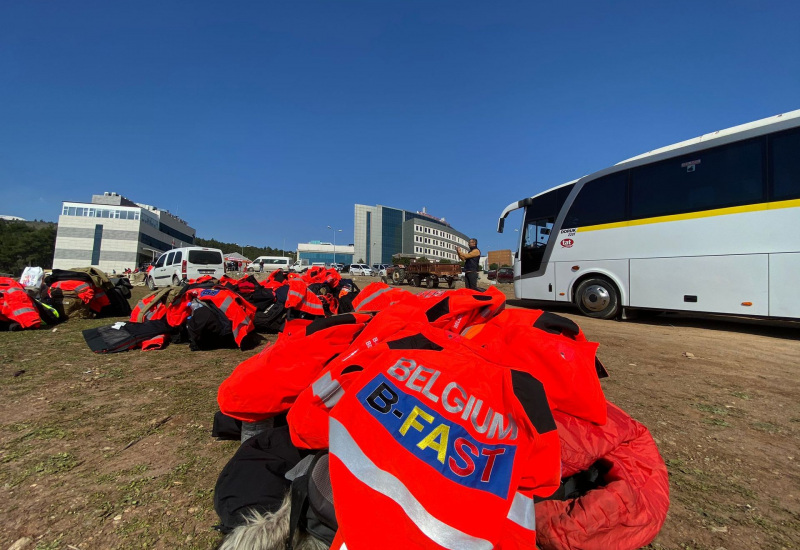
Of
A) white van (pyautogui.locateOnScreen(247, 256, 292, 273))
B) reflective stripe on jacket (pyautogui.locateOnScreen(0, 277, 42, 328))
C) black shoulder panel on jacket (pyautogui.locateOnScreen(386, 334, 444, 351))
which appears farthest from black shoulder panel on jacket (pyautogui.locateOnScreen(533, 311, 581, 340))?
white van (pyautogui.locateOnScreen(247, 256, 292, 273))

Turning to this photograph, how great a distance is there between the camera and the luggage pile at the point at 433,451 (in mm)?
1059

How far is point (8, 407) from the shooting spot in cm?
246

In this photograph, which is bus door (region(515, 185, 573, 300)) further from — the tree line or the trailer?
the tree line

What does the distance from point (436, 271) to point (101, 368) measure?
17031 mm

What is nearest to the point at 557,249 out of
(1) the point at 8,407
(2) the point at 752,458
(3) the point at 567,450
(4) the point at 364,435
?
(2) the point at 752,458

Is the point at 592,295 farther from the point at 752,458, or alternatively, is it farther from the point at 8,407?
the point at 8,407

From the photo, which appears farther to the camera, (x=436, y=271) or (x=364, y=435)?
(x=436, y=271)

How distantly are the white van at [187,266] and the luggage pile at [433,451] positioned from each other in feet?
44.5

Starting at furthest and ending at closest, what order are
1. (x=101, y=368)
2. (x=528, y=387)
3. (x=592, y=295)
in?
(x=592, y=295) < (x=101, y=368) < (x=528, y=387)

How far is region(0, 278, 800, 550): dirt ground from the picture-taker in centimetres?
141

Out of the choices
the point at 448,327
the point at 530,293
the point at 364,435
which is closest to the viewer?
the point at 364,435

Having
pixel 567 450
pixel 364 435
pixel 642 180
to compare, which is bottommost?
pixel 567 450

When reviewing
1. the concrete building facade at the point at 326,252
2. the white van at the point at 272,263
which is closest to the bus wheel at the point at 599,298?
the white van at the point at 272,263

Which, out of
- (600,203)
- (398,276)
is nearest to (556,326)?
(600,203)
